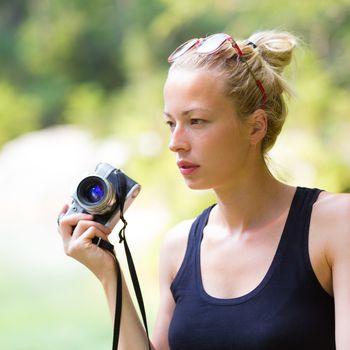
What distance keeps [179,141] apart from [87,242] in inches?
11.0

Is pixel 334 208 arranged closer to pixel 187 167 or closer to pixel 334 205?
pixel 334 205

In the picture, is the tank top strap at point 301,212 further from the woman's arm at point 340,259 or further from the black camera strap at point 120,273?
the black camera strap at point 120,273

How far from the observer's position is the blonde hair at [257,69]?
64.1 inches

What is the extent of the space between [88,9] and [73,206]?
6.18 meters

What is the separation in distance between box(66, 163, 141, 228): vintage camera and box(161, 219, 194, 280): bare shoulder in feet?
0.50

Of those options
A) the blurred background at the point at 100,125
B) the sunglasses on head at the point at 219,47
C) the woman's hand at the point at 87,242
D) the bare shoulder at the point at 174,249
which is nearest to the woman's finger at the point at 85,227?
the woman's hand at the point at 87,242

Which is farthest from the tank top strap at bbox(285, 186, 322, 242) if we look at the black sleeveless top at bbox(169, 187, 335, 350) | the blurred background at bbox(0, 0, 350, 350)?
the blurred background at bbox(0, 0, 350, 350)

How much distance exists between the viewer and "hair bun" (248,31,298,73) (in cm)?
171

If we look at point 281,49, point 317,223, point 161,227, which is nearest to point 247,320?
point 317,223

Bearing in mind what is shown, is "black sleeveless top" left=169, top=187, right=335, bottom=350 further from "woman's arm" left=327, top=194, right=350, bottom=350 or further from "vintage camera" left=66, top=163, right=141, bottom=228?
"vintage camera" left=66, top=163, right=141, bottom=228

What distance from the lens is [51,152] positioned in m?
7.23

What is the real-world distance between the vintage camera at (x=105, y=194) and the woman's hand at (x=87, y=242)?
19 millimetres

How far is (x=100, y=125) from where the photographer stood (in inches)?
279

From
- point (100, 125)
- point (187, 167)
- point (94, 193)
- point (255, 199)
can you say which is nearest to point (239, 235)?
A: point (255, 199)
